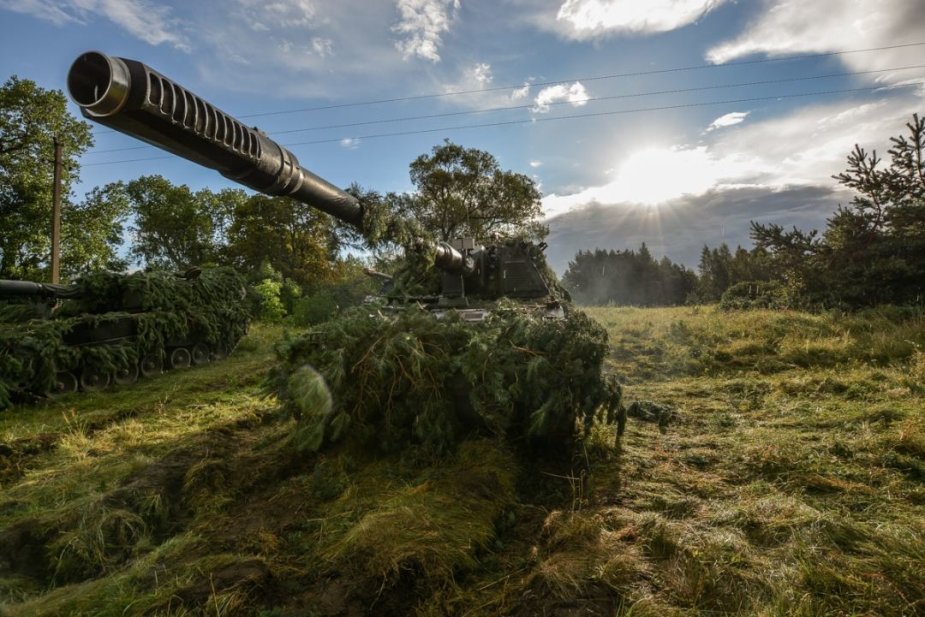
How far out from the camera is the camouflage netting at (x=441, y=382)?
374 cm

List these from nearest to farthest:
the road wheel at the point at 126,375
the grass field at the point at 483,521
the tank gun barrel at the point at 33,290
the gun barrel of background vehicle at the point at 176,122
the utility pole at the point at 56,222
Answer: the gun barrel of background vehicle at the point at 176,122
the grass field at the point at 483,521
the road wheel at the point at 126,375
the tank gun barrel at the point at 33,290
the utility pole at the point at 56,222

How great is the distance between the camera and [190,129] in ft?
Result: 6.81

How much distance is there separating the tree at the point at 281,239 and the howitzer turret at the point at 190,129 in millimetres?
23186

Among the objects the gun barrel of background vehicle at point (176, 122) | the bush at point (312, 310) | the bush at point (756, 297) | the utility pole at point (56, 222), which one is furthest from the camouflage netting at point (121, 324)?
the bush at point (756, 297)

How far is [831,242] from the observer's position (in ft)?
48.6

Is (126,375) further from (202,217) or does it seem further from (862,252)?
(202,217)

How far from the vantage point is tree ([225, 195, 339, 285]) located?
84.0 feet

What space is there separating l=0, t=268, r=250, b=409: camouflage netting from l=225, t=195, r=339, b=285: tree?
13.9 metres

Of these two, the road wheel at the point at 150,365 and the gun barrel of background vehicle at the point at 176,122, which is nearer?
the gun barrel of background vehicle at the point at 176,122

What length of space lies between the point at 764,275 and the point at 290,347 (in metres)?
39.8

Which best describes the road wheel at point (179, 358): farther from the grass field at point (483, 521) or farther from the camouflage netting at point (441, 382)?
the camouflage netting at point (441, 382)

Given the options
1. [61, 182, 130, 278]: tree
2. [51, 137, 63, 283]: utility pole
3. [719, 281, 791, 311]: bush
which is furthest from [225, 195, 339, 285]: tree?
[719, 281, 791, 311]: bush

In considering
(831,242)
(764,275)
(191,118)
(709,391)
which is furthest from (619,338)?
(764,275)

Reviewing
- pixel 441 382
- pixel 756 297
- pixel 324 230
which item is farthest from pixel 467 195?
pixel 441 382
